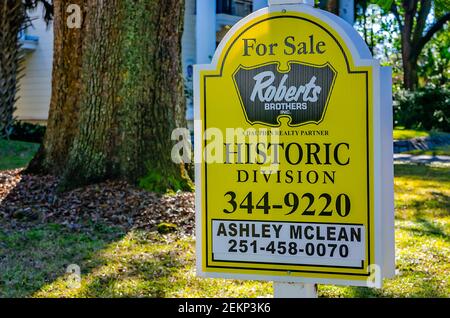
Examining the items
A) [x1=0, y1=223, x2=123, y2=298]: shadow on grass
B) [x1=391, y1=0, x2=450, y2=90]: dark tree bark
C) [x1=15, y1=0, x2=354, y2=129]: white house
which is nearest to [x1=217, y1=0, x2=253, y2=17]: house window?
[x1=15, y1=0, x2=354, y2=129]: white house

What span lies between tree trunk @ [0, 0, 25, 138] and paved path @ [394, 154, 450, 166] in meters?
8.59

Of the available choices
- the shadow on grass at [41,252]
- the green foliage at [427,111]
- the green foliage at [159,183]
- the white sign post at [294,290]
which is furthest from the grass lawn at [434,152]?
the white sign post at [294,290]

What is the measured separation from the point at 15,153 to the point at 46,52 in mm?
9681

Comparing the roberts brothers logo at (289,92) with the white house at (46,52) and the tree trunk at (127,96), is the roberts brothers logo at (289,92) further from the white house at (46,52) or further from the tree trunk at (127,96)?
the white house at (46,52)

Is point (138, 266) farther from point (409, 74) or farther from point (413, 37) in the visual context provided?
point (413, 37)

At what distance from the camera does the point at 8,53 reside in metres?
15.7

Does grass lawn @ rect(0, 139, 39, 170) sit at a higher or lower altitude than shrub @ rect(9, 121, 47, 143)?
lower

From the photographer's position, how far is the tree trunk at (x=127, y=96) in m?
6.99

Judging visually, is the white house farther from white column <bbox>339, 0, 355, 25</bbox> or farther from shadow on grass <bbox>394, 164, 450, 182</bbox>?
white column <bbox>339, 0, 355, 25</bbox>

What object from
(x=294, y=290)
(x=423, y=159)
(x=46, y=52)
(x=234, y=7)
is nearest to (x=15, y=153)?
(x=423, y=159)

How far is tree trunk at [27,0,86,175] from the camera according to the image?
8.16 meters

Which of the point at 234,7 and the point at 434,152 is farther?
the point at 234,7
